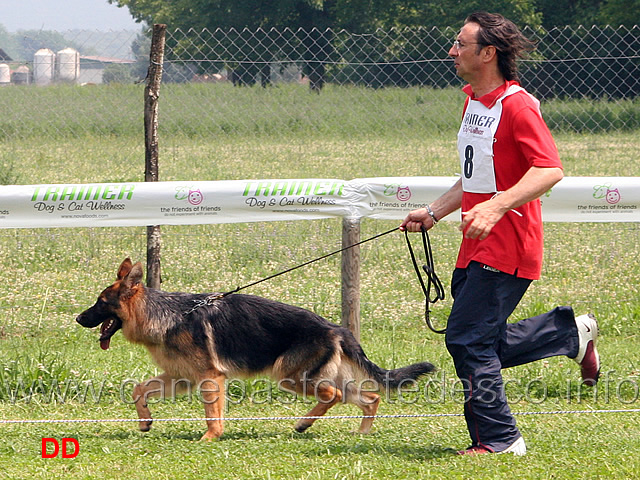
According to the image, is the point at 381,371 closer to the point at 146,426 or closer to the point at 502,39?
the point at 146,426


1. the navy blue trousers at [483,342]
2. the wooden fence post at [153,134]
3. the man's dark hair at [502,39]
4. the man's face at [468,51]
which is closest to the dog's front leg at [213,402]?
the navy blue trousers at [483,342]

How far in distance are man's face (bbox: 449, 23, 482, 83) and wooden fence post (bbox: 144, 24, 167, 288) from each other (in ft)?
10.3

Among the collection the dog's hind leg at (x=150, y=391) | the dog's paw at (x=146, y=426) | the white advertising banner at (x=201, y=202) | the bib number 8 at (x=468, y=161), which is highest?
the bib number 8 at (x=468, y=161)

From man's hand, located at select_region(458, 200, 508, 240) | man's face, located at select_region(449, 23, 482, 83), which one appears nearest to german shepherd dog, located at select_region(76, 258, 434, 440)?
man's hand, located at select_region(458, 200, 508, 240)

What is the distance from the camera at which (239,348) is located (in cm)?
484

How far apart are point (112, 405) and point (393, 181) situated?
8.09 ft

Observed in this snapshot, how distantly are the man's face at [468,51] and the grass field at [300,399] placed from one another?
1853 mm

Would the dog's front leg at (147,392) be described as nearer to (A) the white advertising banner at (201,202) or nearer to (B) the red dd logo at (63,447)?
(B) the red dd logo at (63,447)

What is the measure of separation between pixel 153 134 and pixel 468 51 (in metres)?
3.22

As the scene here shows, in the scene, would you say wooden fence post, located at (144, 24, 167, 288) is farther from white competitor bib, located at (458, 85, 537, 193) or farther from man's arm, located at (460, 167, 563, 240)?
man's arm, located at (460, 167, 563, 240)

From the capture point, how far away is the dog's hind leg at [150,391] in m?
4.80

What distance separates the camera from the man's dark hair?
153 inches

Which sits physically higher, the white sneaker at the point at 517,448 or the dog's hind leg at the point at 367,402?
the white sneaker at the point at 517,448

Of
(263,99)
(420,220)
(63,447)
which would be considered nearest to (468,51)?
(420,220)
